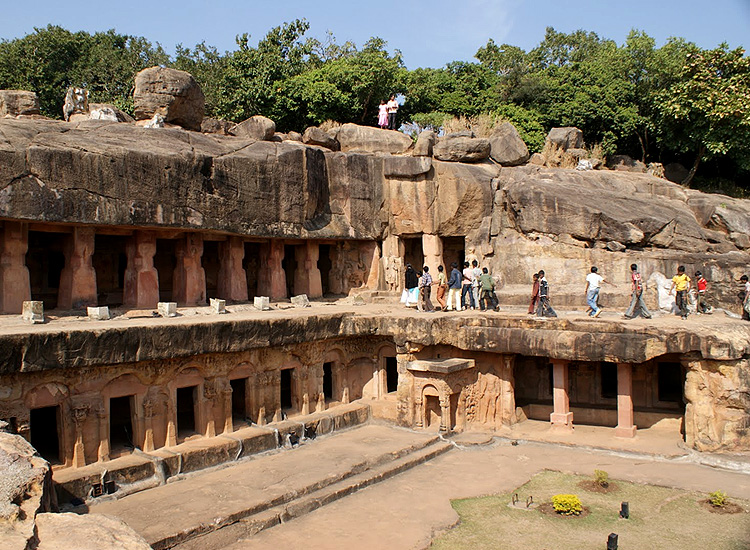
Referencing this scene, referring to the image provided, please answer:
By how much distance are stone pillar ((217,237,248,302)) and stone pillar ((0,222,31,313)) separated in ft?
17.1

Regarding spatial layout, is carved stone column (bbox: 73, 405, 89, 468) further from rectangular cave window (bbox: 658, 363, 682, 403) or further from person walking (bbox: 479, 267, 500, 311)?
rectangular cave window (bbox: 658, 363, 682, 403)

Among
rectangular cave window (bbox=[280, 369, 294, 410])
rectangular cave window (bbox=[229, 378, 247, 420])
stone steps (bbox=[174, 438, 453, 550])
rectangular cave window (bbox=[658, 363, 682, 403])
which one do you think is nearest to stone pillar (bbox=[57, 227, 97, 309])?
rectangular cave window (bbox=[229, 378, 247, 420])

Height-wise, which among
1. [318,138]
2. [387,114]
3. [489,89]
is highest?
[489,89]

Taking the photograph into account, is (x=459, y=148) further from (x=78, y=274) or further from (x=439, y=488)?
(x=439, y=488)

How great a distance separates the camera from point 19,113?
16438mm

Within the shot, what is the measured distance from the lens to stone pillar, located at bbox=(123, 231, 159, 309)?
15.6 metres

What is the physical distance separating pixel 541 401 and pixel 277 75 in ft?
55.1

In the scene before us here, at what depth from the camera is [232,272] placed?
58.4ft

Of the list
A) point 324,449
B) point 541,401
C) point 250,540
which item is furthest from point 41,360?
point 541,401

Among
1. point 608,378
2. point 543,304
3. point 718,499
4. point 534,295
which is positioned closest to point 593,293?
point 543,304

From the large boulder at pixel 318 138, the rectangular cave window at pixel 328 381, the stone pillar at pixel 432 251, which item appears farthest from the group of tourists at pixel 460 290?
the large boulder at pixel 318 138

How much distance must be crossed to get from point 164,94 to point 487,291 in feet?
34.3

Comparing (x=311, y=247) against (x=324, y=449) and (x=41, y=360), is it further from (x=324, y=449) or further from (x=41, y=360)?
(x=41, y=360)

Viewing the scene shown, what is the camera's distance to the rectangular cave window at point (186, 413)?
13.5 metres
